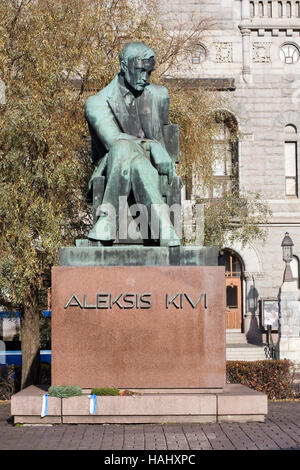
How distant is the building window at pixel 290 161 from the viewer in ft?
111

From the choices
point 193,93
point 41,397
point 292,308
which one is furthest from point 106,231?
point 292,308

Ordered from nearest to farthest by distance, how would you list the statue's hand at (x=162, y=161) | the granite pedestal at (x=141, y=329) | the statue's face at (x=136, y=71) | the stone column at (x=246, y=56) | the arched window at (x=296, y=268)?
1. the granite pedestal at (x=141, y=329)
2. the statue's hand at (x=162, y=161)
3. the statue's face at (x=136, y=71)
4. the arched window at (x=296, y=268)
5. the stone column at (x=246, y=56)

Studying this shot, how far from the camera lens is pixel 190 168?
18859 mm

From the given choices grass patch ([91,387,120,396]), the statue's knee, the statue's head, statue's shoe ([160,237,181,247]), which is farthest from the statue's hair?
grass patch ([91,387,120,396])

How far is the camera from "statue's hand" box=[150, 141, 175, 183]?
372 inches

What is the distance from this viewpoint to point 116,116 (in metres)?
9.67

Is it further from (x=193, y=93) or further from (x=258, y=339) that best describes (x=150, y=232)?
(x=258, y=339)

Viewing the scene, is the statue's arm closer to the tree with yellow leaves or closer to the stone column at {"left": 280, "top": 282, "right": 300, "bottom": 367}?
the tree with yellow leaves

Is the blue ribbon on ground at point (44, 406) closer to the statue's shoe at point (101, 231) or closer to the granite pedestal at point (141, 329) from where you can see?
the granite pedestal at point (141, 329)

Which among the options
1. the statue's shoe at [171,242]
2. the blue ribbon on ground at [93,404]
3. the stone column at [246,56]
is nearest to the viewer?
the blue ribbon on ground at [93,404]

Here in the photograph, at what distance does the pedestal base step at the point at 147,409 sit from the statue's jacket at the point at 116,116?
2.71 m

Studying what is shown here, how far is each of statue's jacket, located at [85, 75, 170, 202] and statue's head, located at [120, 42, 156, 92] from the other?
0.18m

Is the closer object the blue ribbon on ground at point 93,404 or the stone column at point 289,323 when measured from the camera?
the blue ribbon on ground at point 93,404

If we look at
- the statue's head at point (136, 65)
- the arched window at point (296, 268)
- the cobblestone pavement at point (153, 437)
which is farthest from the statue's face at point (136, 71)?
the arched window at point (296, 268)
